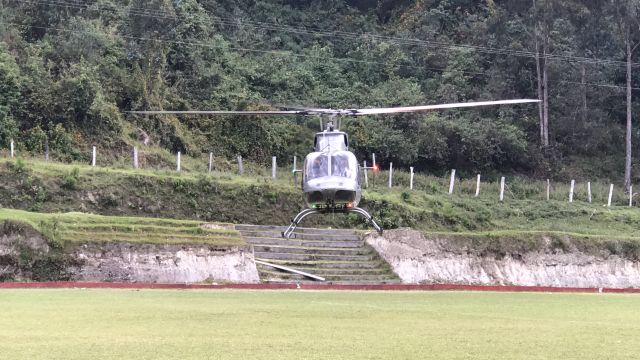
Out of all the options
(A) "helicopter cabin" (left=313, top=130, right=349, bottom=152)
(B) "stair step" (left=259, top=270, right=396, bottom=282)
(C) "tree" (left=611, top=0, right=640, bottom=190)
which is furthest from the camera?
(C) "tree" (left=611, top=0, right=640, bottom=190)

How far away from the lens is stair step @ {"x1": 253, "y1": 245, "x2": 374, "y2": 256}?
31977 mm

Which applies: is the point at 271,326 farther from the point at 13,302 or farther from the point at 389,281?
the point at 389,281

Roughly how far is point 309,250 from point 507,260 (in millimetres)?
8225

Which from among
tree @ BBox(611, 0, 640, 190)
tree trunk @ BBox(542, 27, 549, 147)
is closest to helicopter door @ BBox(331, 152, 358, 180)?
tree @ BBox(611, 0, 640, 190)

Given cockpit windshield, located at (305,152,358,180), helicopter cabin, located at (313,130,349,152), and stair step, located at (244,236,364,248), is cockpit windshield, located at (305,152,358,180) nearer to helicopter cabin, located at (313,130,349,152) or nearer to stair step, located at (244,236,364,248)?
helicopter cabin, located at (313,130,349,152)

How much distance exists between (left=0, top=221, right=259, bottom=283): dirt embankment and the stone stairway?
145cm

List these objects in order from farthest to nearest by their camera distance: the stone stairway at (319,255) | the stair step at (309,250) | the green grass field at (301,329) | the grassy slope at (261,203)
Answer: the grassy slope at (261,203) < the stair step at (309,250) < the stone stairway at (319,255) < the green grass field at (301,329)

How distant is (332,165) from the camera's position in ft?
74.4

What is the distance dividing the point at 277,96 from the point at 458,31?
17.2 meters

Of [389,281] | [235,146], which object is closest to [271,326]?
[389,281]

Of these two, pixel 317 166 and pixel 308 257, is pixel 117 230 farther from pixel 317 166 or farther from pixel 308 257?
pixel 317 166

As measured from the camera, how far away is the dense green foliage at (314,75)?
45.0 meters

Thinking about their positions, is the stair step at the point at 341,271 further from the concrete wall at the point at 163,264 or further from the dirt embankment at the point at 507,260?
the concrete wall at the point at 163,264

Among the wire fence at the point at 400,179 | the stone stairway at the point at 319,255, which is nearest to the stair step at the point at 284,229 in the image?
the stone stairway at the point at 319,255
